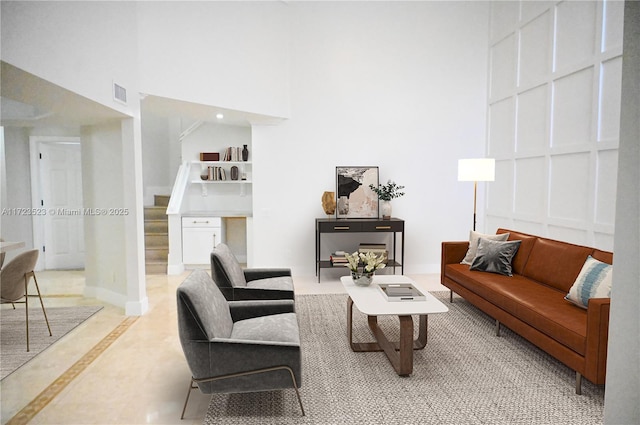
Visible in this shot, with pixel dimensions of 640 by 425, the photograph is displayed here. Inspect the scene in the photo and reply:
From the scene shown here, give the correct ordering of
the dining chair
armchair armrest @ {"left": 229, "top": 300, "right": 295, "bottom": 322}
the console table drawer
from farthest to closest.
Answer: the console table drawer, the dining chair, armchair armrest @ {"left": 229, "top": 300, "right": 295, "bottom": 322}

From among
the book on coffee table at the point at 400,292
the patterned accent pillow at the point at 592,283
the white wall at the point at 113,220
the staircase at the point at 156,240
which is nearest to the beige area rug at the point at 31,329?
the white wall at the point at 113,220

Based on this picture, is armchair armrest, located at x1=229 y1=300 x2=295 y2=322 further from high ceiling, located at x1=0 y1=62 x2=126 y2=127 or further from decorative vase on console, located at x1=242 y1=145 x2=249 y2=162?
decorative vase on console, located at x1=242 y1=145 x2=249 y2=162

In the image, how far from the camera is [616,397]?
3.44 ft

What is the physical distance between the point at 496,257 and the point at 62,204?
21.1ft

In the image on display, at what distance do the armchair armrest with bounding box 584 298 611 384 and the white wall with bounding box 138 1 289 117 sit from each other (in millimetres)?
4345

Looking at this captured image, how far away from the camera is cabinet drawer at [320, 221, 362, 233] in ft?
18.6

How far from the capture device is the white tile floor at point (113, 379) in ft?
8.33

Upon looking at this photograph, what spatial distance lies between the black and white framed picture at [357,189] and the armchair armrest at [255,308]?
3.19 m

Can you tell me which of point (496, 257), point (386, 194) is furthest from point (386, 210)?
point (496, 257)

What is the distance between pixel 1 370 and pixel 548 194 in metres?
5.57

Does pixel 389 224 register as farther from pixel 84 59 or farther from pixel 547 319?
pixel 84 59

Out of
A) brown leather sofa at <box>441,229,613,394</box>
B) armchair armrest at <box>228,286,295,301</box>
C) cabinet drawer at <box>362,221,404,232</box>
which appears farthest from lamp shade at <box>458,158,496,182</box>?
armchair armrest at <box>228,286,295,301</box>

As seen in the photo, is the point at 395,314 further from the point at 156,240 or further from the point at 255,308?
the point at 156,240

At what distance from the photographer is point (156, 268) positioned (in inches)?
255
